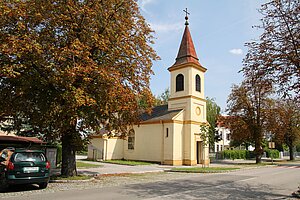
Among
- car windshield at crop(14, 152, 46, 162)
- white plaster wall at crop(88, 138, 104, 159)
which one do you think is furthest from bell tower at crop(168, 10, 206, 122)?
car windshield at crop(14, 152, 46, 162)

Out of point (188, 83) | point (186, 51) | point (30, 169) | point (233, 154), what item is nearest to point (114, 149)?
point (188, 83)

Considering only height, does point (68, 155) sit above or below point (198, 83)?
below

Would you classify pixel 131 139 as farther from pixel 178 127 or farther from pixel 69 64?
pixel 69 64

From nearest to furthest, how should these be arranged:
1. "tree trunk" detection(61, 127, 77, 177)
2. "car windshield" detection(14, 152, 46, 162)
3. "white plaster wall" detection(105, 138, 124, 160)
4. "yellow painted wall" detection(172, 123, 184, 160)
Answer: "car windshield" detection(14, 152, 46, 162) → "tree trunk" detection(61, 127, 77, 177) → "yellow painted wall" detection(172, 123, 184, 160) → "white plaster wall" detection(105, 138, 124, 160)

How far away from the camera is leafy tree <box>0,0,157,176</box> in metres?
12.0

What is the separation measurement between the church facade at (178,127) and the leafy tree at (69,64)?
13.9 meters

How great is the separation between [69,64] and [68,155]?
559 cm

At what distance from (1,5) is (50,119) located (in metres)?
5.30

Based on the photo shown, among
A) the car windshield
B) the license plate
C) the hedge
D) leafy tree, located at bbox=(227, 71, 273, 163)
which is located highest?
leafy tree, located at bbox=(227, 71, 273, 163)

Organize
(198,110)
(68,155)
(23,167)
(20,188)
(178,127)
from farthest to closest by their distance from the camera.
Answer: (198,110) < (178,127) < (68,155) < (20,188) < (23,167)

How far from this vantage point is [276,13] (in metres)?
11.6

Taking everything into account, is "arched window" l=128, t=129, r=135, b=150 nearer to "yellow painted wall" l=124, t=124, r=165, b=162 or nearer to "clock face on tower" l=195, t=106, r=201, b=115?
"yellow painted wall" l=124, t=124, r=165, b=162

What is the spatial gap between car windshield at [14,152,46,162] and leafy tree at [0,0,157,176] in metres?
1.94

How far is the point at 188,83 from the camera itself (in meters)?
30.4
